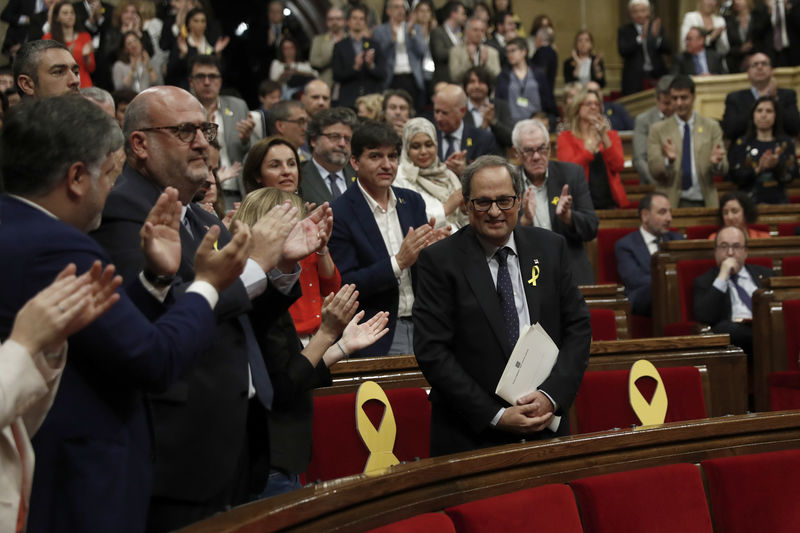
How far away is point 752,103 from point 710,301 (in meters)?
2.75

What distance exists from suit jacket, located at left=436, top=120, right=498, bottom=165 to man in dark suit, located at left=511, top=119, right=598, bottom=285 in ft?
2.25

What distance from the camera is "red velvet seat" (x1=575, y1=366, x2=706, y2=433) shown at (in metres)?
2.76

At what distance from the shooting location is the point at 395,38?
739 centimetres

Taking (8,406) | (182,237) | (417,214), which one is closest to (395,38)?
(417,214)

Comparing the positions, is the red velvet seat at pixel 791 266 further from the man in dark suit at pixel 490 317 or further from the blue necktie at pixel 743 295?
the man in dark suit at pixel 490 317

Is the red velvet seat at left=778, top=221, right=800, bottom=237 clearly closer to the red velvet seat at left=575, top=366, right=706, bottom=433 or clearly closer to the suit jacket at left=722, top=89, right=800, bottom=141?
the suit jacket at left=722, top=89, right=800, bottom=141

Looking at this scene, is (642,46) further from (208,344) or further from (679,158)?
(208,344)

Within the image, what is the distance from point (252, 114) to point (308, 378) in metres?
3.52

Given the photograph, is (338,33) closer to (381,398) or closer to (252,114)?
(252,114)

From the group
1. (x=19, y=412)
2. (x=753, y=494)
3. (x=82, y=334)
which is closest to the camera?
(x=19, y=412)

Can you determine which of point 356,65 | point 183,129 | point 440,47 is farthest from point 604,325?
point 440,47

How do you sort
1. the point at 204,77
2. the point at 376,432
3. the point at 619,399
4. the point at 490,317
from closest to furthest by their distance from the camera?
the point at 490,317, the point at 376,432, the point at 619,399, the point at 204,77

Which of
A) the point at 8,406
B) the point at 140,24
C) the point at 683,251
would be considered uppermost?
the point at 140,24

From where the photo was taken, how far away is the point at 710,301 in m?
4.38
